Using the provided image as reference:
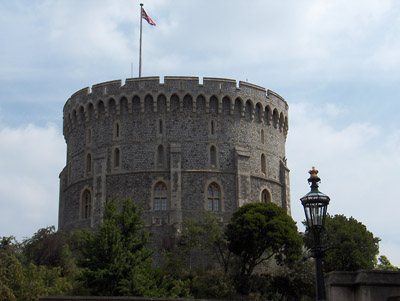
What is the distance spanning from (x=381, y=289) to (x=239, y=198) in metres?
32.3

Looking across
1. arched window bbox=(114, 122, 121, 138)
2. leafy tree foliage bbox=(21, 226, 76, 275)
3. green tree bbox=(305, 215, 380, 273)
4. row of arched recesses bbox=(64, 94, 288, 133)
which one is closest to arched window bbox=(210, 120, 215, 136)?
row of arched recesses bbox=(64, 94, 288, 133)

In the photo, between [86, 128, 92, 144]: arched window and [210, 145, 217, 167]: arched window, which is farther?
[86, 128, 92, 144]: arched window

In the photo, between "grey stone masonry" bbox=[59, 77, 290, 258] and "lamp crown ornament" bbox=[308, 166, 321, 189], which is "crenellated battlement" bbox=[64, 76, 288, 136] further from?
"lamp crown ornament" bbox=[308, 166, 321, 189]

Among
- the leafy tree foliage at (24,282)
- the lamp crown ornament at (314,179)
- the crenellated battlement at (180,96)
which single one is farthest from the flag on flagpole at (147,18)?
the lamp crown ornament at (314,179)

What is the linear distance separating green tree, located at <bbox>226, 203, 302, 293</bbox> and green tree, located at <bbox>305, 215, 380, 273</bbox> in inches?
112

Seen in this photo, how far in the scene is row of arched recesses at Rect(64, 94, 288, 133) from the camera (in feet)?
164

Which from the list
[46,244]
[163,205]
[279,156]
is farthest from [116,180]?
[279,156]

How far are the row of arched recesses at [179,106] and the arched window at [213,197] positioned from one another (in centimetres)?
574

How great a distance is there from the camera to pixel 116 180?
4947cm

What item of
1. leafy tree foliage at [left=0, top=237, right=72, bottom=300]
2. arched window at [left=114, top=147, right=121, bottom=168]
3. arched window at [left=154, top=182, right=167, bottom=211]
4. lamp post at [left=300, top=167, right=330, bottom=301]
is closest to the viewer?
lamp post at [left=300, top=167, right=330, bottom=301]

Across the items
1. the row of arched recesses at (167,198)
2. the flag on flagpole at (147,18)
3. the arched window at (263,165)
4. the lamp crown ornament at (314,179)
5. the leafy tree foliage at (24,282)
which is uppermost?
the flag on flagpole at (147,18)

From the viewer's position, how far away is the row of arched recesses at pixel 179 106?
164 feet

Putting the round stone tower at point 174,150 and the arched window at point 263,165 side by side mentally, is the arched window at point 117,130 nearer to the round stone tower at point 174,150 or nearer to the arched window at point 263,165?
the round stone tower at point 174,150

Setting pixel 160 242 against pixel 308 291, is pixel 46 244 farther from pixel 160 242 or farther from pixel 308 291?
pixel 308 291
